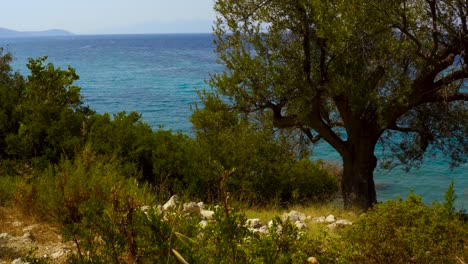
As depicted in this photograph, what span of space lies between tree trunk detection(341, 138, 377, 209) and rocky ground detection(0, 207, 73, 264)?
8.39m

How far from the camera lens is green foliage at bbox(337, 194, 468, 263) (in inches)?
196

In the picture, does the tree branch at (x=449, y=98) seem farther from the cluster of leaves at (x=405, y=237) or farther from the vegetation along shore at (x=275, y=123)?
the cluster of leaves at (x=405, y=237)

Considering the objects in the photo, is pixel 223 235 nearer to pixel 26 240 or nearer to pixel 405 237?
pixel 405 237

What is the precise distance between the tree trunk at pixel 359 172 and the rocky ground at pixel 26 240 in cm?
839

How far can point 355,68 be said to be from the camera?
38.5 feet

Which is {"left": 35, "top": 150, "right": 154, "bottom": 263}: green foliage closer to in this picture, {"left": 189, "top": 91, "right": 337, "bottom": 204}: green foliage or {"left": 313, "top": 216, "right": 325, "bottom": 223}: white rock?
{"left": 313, "top": 216, "right": 325, "bottom": 223}: white rock

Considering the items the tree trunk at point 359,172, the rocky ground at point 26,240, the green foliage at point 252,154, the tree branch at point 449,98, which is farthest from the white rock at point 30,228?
the tree branch at point 449,98

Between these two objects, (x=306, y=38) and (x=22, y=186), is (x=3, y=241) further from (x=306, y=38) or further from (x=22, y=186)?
(x=306, y=38)

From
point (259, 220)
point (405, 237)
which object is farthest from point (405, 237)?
point (259, 220)

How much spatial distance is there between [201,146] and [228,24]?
3497 mm

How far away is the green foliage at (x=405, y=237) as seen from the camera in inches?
196

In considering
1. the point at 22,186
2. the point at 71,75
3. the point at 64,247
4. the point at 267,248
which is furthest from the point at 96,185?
the point at 71,75

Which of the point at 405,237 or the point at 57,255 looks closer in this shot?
the point at 405,237

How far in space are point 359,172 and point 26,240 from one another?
922 cm
